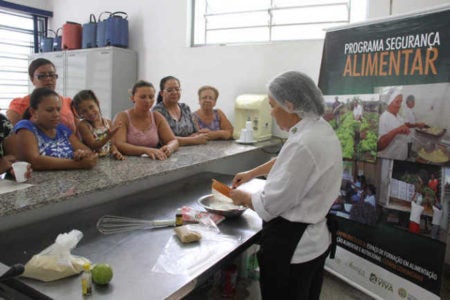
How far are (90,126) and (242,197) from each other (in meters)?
1.18

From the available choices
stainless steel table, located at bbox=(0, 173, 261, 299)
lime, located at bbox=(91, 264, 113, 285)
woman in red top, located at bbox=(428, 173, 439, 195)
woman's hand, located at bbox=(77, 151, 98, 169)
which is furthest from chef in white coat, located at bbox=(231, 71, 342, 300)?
woman's hand, located at bbox=(77, 151, 98, 169)

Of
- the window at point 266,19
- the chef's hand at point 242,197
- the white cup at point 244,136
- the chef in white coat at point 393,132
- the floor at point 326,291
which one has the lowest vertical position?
the floor at point 326,291

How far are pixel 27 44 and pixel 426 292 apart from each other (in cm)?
586

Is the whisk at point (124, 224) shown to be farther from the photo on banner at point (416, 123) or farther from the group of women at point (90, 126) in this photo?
the photo on banner at point (416, 123)

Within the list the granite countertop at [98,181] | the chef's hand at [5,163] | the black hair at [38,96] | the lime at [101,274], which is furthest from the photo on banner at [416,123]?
the chef's hand at [5,163]

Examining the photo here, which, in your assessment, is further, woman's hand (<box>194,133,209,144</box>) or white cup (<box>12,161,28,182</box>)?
woman's hand (<box>194,133,209,144</box>)

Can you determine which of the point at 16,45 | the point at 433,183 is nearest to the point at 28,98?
the point at 433,183

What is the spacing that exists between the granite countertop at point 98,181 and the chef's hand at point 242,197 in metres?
0.51

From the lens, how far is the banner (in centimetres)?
182

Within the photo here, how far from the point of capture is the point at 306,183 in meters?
1.25

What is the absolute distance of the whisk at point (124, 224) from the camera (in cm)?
148

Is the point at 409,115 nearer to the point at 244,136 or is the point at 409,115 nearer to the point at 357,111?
the point at 357,111

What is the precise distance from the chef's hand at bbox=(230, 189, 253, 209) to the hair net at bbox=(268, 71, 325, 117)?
402 millimetres

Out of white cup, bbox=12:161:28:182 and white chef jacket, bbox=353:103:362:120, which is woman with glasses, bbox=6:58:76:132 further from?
white chef jacket, bbox=353:103:362:120
